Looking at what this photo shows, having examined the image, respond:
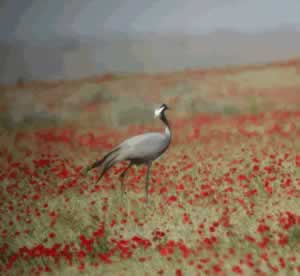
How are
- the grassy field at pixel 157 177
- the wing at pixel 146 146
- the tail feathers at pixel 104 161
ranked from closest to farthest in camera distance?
the grassy field at pixel 157 177
the wing at pixel 146 146
the tail feathers at pixel 104 161

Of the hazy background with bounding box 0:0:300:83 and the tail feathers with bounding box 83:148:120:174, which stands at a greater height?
the hazy background with bounding box 0:0:300:83

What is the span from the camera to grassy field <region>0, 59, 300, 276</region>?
3373 mm

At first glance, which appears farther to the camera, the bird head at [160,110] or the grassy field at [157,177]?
the bird head at [160,110]

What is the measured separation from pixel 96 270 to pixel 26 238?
2.21ft

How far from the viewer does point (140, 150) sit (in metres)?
3.92

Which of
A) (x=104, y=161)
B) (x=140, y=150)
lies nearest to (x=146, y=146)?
(x=140, y=150)

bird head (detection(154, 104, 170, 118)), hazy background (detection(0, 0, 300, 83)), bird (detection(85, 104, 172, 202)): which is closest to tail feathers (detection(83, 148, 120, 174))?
bird (detection(85, 104, 172, 202))

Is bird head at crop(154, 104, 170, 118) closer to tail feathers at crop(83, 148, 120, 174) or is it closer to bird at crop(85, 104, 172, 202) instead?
bird at crop(85, 104, 172, 202)

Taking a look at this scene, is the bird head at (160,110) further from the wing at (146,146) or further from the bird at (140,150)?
the wing at (146,146)

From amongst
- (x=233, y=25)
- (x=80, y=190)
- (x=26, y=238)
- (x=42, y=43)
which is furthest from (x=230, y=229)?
(x=42, y=43)

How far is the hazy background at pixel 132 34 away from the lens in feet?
13.3

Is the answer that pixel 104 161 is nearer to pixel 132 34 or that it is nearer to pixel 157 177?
pixel 157 177

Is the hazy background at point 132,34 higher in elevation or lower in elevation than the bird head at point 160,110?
higher

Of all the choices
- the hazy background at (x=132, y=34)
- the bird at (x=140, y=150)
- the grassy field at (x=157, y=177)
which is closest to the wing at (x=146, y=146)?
the bird at (x=140, y=150)
